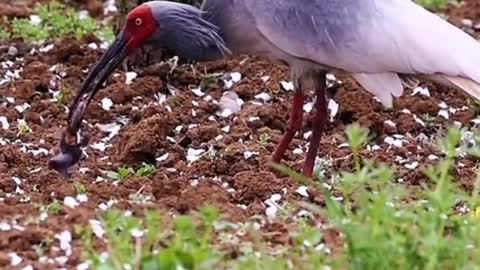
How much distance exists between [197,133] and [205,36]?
726 mm

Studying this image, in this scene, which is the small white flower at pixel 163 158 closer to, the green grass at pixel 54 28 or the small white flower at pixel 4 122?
the small white flower at pixel 4 122

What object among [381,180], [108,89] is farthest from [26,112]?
[381,180]

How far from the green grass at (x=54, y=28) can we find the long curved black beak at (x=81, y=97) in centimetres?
173

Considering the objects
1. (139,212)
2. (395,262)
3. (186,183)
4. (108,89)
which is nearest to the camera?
(395,262)

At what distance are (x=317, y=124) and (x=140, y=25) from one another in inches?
37.0

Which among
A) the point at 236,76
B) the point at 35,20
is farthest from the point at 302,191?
the point at 35,20

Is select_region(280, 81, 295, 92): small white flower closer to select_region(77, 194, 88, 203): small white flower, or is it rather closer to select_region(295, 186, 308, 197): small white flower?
select_region(295, 186, 308, 197): small white flower

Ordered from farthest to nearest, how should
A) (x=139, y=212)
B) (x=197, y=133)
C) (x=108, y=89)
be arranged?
1. (x=108, y=89)
2. (x=197, y=133)
3. (x=139, y=212)

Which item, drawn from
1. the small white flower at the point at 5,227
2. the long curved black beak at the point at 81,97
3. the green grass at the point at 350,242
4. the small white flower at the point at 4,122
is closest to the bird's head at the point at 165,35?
the long curved black beak at the point at 81,97

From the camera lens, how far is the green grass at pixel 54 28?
8.16 metres

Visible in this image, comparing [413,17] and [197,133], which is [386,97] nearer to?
[413,17]

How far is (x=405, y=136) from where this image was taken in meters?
6.93

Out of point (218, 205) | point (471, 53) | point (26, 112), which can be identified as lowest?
point (26, 112)

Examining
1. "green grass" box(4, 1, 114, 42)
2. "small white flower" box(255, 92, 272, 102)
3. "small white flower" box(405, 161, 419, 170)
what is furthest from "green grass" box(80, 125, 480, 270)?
"green grass" box(4, 1, 114, 42)
